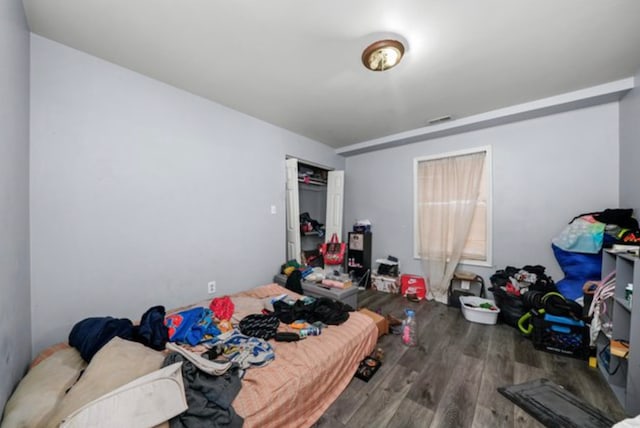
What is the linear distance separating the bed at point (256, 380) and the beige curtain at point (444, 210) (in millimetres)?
2008

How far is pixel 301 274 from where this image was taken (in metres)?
2.90

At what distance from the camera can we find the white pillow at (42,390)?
2.88 feet

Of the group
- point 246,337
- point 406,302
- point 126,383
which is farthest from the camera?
point 406,302

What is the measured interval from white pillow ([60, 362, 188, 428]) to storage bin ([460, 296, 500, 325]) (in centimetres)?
292

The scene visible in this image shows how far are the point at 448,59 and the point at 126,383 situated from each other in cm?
295

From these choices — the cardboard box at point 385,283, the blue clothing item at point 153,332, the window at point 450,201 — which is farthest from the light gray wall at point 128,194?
the window at point 450,201

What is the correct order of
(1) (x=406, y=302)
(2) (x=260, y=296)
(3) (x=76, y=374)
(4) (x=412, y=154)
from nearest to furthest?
(3) (x=76, y=374) < (2) (x=260, y=296) < (1) (x=406, y=302) < (4) (x=412, y=154)

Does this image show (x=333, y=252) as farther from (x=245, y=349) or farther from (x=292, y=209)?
(x=245, y=349)

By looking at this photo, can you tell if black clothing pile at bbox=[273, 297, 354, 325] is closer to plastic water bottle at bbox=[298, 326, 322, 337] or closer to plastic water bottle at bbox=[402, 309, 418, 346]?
plastic water bottle at bbox=[298, 326, 322, 337]

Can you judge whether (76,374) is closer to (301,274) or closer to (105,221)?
(105,221)

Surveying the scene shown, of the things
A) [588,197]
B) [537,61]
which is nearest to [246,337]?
[537,61]

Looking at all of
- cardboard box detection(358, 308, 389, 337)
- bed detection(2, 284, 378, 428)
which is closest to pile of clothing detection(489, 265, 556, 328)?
cardboard box detection(358, 308, 389, 337)

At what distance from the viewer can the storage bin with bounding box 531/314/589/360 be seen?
1.88 m

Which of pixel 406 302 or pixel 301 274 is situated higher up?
pixel 301 274
